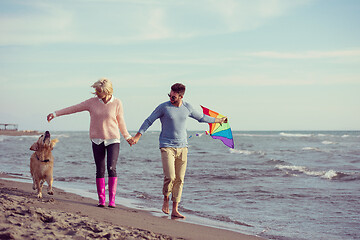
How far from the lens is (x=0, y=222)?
155 inches

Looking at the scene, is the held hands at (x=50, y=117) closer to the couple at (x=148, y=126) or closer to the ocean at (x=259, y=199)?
the couple at (x=148, y=126)

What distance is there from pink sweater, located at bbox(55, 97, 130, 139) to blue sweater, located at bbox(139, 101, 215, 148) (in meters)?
0.42

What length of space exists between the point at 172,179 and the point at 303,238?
1900 mm

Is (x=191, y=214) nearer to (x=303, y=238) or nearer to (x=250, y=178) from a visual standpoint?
(x=303, y=238)

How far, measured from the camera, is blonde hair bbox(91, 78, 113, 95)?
5.66 metres

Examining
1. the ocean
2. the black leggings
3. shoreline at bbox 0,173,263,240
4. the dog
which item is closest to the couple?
the black leggings

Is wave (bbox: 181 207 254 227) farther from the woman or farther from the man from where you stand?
the woman

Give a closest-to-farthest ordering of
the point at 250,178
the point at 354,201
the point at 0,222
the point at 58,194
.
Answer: the point at 0,222
the point at 58,194
the point at 354,201
the point at 250,178

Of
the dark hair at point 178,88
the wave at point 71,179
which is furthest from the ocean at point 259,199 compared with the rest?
the dark hair at point 178,88

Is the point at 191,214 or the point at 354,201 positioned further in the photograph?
the point at 354,201

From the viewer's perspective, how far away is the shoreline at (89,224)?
3.87 meters

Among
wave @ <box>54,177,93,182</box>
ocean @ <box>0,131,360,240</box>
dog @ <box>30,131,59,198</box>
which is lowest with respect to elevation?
wave @ <box>54,177,93,182</box>

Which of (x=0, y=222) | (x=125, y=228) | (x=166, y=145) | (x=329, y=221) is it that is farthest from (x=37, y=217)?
(x=329, y=221)

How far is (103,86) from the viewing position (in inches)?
223
